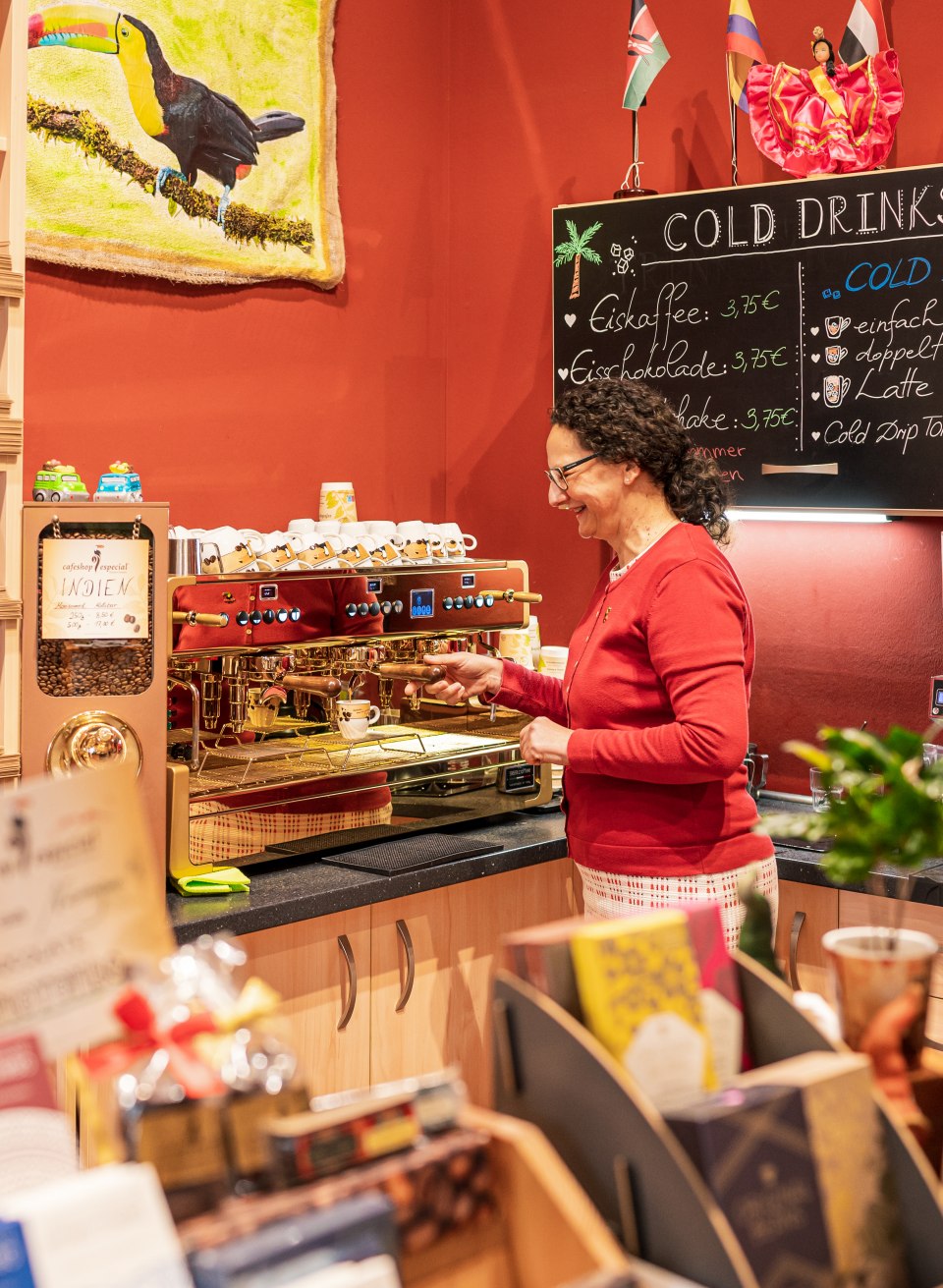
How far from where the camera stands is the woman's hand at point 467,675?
2799mm

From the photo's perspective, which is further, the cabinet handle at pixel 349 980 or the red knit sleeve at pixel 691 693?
the cabinet handle at pixel 349 980

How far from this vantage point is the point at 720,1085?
1.17m

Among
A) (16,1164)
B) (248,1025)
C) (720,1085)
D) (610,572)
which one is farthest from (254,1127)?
(610,572)

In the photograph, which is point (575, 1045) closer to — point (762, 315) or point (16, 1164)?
point (16, 1164)

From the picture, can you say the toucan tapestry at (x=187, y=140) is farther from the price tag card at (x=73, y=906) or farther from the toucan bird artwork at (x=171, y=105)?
the price tag card at (x=73, y=906)

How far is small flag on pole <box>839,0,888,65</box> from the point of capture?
3188 mm

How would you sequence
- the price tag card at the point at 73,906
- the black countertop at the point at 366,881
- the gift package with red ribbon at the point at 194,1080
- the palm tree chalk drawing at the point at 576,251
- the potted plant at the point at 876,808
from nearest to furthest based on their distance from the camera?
the gift package with red ribbon at the point at 194,1080
the price tag card at the point at 73,906
the potted plant at the point at 876,808
the black countertop at the point at 366,881
the palm tree chalk drawing at the point at 576,251

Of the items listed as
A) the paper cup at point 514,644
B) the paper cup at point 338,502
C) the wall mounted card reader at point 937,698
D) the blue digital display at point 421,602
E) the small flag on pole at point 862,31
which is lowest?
the wall mounted card reader at point 937,698

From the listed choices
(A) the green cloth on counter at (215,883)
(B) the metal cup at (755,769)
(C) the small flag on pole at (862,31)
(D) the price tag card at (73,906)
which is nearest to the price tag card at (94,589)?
(A) the green cloth on counter at (215,883)

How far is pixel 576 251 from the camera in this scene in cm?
369

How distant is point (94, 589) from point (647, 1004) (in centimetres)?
153

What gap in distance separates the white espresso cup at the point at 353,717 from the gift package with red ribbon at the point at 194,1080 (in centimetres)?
183

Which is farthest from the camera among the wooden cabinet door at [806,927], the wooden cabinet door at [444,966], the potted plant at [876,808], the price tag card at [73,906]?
the wooden cabinet door at [806,927]

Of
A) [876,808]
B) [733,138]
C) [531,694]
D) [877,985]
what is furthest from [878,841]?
[733,138]
